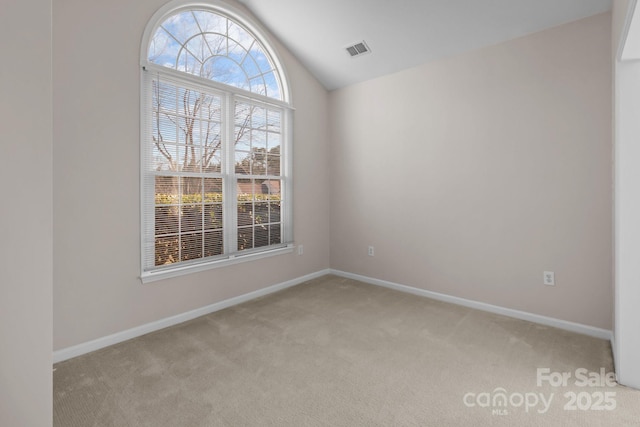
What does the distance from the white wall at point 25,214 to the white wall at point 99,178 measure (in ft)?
3.94

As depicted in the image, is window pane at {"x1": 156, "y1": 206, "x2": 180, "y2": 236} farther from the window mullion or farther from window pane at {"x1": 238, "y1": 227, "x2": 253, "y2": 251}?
window pane at {"x1": 238, "y1": 227, "x2": 253, "y2": 251}

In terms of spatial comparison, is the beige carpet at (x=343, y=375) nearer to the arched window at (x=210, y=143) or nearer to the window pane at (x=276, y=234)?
the arched window at (x=210, y=143)

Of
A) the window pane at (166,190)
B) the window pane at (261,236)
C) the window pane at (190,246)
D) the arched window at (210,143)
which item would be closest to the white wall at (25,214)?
the arched window at (210,143)

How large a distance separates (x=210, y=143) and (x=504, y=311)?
130 inches

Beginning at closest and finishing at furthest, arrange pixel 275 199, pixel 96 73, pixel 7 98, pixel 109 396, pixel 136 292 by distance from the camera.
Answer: pixel 7 98, pixel 109 396, pixel 96 73, pixel 136 292, pixel 275 199

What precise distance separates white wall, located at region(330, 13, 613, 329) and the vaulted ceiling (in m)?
0.13

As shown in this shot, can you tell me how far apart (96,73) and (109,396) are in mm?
2236

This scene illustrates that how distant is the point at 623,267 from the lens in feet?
6.41

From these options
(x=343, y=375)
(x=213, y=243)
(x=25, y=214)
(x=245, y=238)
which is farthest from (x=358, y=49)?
(x=25, y=214)

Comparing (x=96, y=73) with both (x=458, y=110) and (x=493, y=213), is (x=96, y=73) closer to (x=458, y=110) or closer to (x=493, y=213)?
(x=458, y=110)

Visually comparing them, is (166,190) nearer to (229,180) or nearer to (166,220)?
(166,220)

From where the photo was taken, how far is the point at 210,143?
10.5 ft

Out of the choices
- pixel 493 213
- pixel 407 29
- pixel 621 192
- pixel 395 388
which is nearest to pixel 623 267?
pixel 621 192

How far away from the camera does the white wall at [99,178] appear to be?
2289 mm
